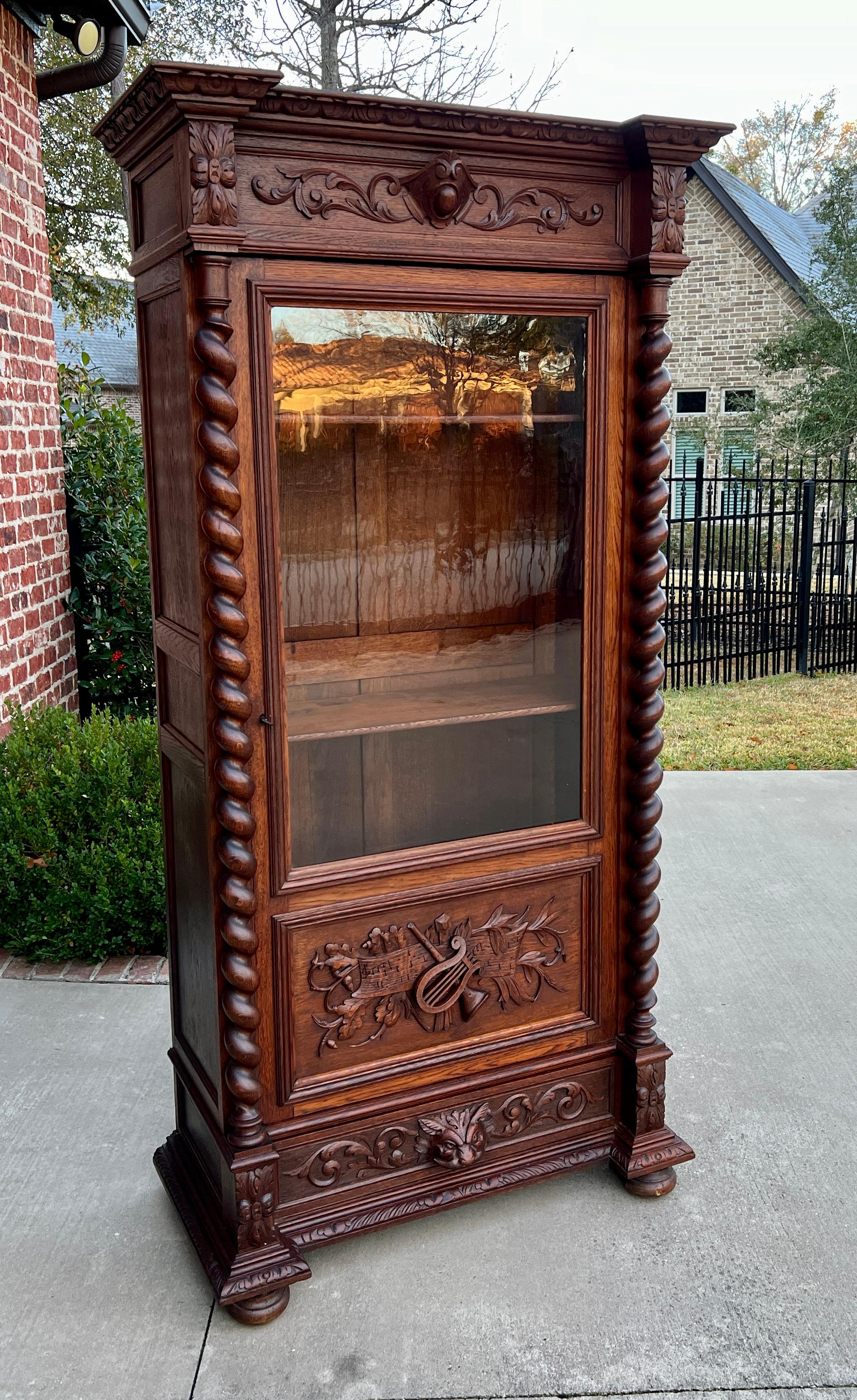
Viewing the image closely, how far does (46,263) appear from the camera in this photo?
192 inches

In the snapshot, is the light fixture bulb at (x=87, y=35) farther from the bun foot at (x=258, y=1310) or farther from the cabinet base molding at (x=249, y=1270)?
the bun foot at (x=258, y=1310)

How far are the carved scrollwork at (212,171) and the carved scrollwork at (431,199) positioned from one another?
0.23 ft

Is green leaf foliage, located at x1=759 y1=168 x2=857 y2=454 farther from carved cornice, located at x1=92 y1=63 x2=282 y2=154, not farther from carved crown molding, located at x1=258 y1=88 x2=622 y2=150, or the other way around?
carved cornice, located at x1=92 y1=63 x2=282 y2=154

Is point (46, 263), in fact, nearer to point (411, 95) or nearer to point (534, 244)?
point (534, 244)

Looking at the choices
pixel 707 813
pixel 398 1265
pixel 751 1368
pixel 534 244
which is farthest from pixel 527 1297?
pixel 707 813

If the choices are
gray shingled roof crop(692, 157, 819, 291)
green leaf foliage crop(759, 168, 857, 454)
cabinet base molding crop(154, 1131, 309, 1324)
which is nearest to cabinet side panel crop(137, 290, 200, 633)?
cabinet base molding crop(154, 1131, 309, 1324)

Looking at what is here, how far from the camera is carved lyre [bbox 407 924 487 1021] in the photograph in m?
2.38

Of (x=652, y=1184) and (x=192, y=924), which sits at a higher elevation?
(x=192, y=924)

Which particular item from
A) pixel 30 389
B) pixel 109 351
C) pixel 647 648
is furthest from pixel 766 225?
pixel 647 648

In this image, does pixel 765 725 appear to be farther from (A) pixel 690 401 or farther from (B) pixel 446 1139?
(A) pixel 690 401

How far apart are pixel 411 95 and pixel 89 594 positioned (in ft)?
25.6

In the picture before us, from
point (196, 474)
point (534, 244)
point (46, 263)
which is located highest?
point (46, 263)

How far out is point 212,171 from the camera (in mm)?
1888

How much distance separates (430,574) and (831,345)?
Answer: 1153 cm
